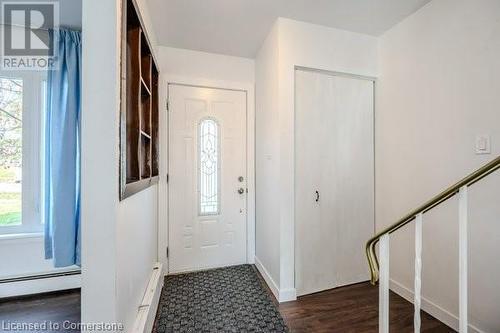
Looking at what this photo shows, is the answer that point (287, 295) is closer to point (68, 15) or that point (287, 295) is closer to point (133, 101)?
point (133, 101)

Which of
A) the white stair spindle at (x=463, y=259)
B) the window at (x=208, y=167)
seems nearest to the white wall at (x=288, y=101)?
the window at (x=208, y=167)

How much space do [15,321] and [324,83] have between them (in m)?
3.39

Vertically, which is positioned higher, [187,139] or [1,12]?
[1,12]

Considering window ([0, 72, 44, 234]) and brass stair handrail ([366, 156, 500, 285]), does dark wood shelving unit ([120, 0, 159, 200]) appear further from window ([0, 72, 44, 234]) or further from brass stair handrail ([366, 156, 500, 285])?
brass stair handrail ([366, 156, 500, 285])

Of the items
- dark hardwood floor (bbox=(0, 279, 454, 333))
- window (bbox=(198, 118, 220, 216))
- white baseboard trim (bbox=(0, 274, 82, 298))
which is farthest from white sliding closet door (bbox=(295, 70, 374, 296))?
white baseboard trim (bbox=(0, 274, 82, 298))

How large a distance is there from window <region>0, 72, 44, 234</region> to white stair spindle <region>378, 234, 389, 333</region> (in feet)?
9.80

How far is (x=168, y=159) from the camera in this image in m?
2.73

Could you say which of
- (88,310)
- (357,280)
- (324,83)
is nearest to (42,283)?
(88,310)

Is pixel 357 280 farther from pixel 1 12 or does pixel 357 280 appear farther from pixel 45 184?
pixel 1 12

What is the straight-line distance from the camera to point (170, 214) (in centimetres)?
274

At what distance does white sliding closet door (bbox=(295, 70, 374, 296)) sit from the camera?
2316 millimetres

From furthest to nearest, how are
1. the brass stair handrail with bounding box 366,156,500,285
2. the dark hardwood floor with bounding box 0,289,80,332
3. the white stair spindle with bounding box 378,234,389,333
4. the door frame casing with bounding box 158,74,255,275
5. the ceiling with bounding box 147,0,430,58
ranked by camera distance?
the door frame casing with bounding box 158,74,255,275, the ceiling with bounding box 147,0,430,58, the dark hardwood floor with bounding box 0,289,80,332, the white stair spindle with bounding box 378,234,389,333, the brass stair handrail with bounding box 366,156,500,285

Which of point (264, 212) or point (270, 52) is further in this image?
point (264, 212)

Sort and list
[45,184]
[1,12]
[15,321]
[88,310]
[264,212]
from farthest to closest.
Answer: [264,212]
[45,184]
[1,12]
[15,321]
[88,310]
